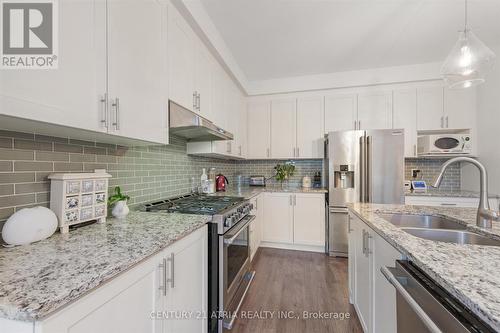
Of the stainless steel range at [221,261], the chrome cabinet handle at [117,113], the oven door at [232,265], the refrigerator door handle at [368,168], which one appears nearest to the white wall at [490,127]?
the refrigerator door handle at [368,168]

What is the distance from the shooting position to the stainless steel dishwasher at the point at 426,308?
0.55 meters

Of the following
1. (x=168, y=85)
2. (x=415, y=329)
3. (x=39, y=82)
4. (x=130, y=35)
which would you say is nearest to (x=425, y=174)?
(x=415, y=329)

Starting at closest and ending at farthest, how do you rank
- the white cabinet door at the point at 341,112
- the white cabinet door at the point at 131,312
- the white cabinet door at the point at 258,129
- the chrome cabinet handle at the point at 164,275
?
1. the white cabinet door at the point at 131,312
2. the chrome cabinet handle at the point at 164,275
3. the white cabinet door at the point at 341,112
4. the white cabinet door at the point at 258,129

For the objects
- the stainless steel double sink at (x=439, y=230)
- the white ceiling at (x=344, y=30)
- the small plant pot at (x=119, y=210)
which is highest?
the white ceiling at (x=344, y=30)

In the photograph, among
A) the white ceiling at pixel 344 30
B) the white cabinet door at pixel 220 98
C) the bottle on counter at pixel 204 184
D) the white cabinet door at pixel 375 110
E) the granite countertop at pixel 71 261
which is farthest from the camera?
the white cabinet door at pixel 375 110

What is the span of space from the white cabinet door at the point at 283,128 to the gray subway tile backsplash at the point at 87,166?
4.24 feet

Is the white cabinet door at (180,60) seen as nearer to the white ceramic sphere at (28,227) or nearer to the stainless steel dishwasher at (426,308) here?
the white ceramic sphere at (28,227)

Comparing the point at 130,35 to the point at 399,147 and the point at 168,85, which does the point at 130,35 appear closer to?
the point at 168,85

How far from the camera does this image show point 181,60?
5.34 ft

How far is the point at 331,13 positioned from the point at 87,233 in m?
2.52

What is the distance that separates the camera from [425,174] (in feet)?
10.4

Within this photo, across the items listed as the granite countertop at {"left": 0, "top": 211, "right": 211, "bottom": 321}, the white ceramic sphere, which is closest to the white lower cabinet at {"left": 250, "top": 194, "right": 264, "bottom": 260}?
the granite countertop at {"left": 0, "top": 211, "right": 211, "bottom": 321}

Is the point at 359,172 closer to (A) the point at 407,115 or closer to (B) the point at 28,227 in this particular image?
(A) the point at 407,115

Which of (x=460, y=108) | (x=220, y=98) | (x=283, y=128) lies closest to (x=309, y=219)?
(x=283, y=128)
